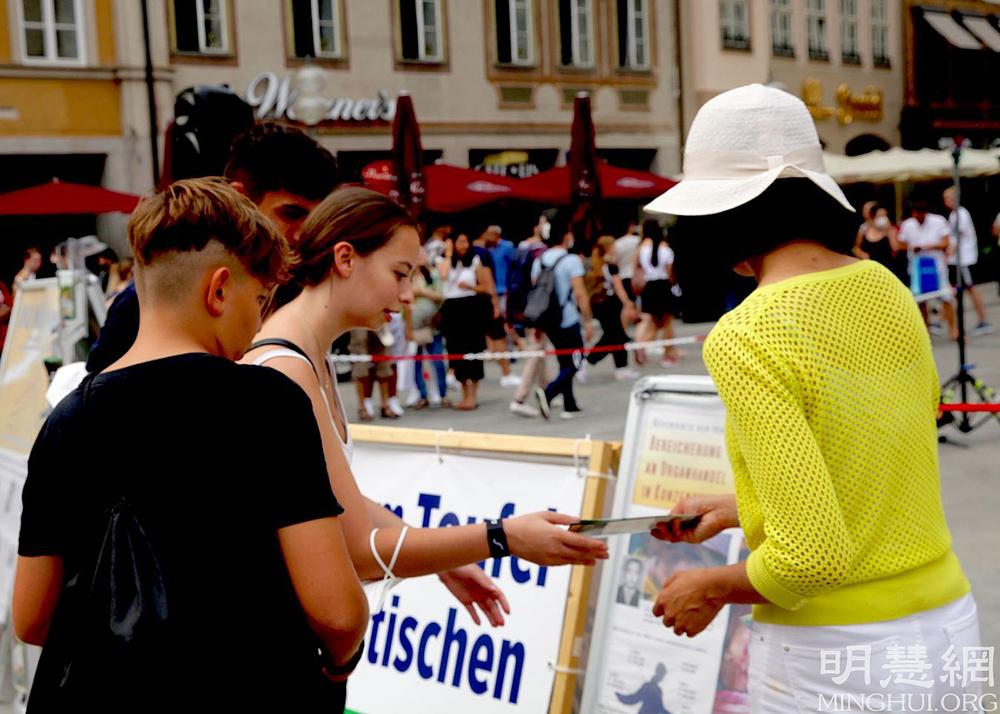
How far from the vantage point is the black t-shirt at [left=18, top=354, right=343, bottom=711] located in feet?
6.15

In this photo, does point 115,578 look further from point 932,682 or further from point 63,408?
point 932,682

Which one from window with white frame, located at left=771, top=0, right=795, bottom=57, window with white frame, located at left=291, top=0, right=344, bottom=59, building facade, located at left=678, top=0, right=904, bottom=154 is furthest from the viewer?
window with white frame, located at left=771, top=0, right=795, bottom=57

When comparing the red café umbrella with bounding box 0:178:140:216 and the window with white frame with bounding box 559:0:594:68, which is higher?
the window with white frame with bounding box 559:0:594:68

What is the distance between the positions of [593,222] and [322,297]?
16.4 meters

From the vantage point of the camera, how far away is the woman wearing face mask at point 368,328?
A: 2.64 metres

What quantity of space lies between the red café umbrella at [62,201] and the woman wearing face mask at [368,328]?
49.1 feet

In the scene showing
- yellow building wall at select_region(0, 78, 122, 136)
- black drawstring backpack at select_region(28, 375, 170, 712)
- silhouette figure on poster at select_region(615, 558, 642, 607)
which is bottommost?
silhouette figure on poster at select_region(615, 558, 642, 607)

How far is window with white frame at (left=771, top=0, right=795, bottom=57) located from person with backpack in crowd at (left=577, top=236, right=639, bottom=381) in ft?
54.4

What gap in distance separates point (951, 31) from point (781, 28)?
24.4ft

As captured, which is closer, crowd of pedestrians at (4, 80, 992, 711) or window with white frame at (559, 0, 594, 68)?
crowd of pedestrians at (4, 80, 992, 711)

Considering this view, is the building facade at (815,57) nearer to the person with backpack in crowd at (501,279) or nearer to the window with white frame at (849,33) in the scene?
the window with white frame at (849,33)

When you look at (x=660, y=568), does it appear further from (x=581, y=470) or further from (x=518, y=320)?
(x=518, y=320)

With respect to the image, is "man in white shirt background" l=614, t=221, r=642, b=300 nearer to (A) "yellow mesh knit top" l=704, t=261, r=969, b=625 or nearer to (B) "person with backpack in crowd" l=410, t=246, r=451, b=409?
(B) "person with backpack in crowd" l=410, t=246, r=451, b=409

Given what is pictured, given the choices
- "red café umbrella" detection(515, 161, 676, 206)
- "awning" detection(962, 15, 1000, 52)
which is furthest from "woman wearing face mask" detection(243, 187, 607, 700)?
"awning" detection(962, 15, 1000, 52)
